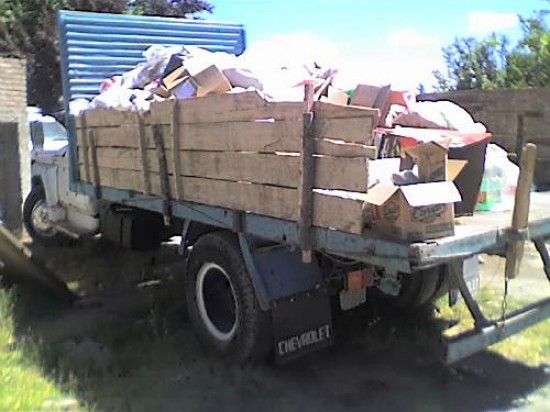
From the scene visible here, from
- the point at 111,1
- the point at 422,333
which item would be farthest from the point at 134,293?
the point at 111,1

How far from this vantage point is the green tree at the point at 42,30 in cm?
2092

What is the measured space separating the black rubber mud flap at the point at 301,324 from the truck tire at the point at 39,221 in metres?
5.15

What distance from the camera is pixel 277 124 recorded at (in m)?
3.72

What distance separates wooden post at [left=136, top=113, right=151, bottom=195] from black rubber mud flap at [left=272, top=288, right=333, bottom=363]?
1.59 metres

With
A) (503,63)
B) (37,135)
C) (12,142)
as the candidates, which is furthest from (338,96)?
(503,63)

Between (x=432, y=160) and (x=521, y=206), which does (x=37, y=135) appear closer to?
(x=432, y=160)

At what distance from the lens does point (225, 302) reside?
465 centimetres

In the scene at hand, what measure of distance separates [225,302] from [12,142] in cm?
537

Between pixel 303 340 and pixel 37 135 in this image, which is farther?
pixel 37 135

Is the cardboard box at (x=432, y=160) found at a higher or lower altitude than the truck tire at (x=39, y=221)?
higher

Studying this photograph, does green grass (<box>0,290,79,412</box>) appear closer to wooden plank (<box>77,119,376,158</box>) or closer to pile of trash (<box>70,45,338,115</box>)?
wooden plank (<box>77,119,376,158</box>)

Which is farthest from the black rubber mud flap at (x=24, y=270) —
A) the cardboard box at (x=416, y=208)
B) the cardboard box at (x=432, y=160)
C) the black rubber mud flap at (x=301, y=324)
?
the cardboard box at (x=432, y=160)

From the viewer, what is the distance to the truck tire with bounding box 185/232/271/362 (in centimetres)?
418

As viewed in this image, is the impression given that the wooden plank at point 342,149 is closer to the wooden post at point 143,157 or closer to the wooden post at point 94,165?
the wooden post at point 143,157
